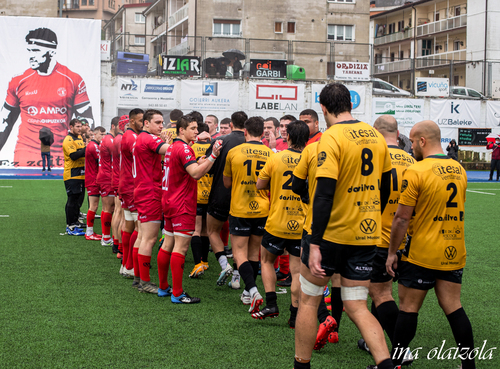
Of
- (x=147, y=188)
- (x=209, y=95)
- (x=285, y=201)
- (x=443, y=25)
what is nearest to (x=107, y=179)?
(x=147, y=188)

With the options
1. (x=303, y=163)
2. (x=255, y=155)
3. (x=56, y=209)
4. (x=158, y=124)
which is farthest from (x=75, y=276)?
(x=56, y=209)

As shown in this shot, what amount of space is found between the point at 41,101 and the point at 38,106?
10.6 inches

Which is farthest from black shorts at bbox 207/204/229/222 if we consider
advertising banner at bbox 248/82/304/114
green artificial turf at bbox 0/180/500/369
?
advertising banner at bbox 248/82/304/114

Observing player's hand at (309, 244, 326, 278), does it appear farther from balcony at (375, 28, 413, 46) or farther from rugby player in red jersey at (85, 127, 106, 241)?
balcony at (375, 28, 413, 46)

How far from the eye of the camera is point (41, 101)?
2245 centimetres

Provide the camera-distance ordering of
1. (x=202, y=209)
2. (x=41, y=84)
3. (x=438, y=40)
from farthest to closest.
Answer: (x=438, y=40)
(x=41, y=84)
(x=202, y=209)

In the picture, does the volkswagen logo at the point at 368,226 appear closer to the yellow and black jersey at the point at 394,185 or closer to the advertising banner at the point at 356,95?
the yellow and black jersey at the point at 394,185

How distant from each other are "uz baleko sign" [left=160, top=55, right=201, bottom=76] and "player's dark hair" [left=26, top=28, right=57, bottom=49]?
509 cm

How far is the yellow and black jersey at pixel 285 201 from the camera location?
4.75 metres

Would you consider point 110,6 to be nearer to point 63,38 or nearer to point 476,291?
point 63,38

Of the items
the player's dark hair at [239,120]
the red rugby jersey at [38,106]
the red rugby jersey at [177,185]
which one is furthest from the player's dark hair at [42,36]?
the red rugby jersey at [177,185]

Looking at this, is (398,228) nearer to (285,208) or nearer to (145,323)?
(285,208)

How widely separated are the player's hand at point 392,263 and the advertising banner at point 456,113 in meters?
24.9

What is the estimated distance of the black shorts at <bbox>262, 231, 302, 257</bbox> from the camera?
4766mm
